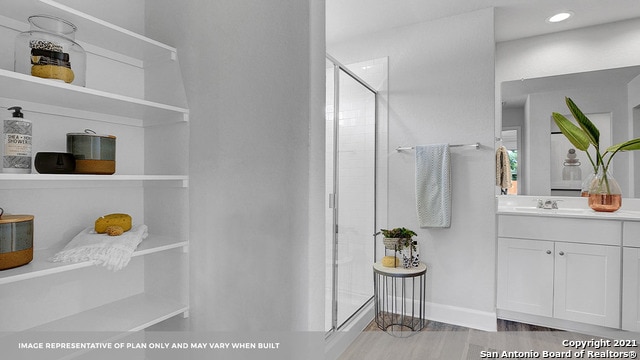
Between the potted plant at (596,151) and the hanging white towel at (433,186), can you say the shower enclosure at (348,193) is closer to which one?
the hanging white towel at (433,186)

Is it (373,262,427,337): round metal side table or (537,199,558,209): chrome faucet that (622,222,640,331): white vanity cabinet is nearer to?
(537,199,558,209): chrome faucet

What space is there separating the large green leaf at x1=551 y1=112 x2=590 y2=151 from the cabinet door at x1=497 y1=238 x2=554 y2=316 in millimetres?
A: 863

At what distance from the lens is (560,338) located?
7.19 feet

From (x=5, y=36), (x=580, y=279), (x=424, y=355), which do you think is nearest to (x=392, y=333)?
(x=424, y=355)

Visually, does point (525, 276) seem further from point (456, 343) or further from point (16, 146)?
point (16, 146)

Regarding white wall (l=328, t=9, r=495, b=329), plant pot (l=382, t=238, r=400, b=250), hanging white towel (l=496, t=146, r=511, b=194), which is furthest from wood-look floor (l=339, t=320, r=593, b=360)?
hanging white towel (l=496, t=146, r=511, b=194)

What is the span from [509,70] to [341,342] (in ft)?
8.74

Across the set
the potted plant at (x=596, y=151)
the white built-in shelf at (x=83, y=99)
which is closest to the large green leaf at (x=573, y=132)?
the potted plant at (x=596, y=151)

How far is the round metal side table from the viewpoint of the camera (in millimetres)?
2294

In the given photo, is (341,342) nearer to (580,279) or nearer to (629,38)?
(580,279)

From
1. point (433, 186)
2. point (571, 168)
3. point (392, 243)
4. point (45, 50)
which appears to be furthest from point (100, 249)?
point (571, 168)

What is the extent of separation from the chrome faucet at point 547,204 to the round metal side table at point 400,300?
1195 millimetres

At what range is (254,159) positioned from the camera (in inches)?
52.9

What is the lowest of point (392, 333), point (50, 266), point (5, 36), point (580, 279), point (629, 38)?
point (392, 333)
